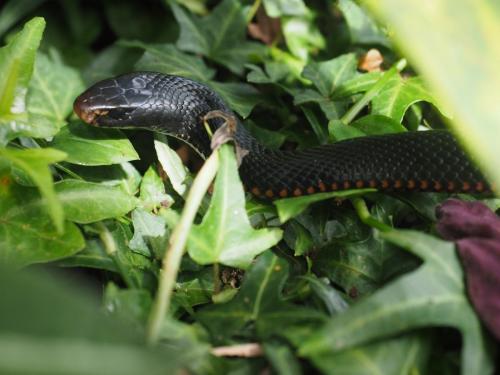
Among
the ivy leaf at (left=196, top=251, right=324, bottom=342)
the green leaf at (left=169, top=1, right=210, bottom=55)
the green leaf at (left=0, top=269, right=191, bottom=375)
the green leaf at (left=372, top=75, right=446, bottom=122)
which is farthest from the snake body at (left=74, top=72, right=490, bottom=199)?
the green leaf at (left=0, top=269, right=191, bottom=375)

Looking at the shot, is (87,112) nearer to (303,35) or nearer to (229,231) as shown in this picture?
(229,231)

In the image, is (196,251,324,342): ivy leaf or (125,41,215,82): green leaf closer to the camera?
(196,251,324,342): ivy leaf

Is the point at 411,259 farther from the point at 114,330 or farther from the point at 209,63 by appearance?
the point at 209,63

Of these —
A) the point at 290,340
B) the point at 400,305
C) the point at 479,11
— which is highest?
the point at 479,11

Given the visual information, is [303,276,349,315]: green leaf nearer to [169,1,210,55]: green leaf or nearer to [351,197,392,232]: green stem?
[351,197,392,232]: green stem

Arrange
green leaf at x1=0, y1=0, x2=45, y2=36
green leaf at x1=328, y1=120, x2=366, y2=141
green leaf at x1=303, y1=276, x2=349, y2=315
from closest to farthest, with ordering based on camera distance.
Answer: green leaf at x1=303, y1=276, x2=349, y2=315, green leaf at x1=328, y1=120, x2=366, y2=141, green leaf at x1=0, y1=0, x2=45, y2=36

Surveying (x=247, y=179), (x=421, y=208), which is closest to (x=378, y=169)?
(x=421, y=208)
